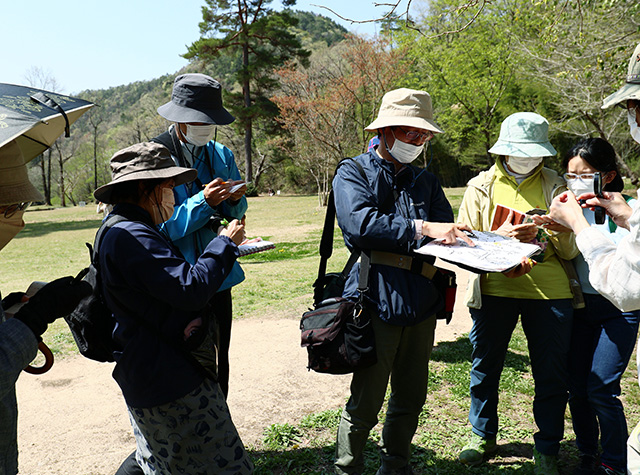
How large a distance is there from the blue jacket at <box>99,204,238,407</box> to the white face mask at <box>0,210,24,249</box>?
332 millimetres

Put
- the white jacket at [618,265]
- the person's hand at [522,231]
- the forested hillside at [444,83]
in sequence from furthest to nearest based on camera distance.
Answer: the forested hillside at [444,83], the person's hand at [522,231], the white jacket at [618,265]

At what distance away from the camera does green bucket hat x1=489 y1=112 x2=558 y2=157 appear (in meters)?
3.07

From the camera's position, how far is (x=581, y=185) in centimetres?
296

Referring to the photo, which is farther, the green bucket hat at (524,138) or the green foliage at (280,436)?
the green foliage at (280,436)

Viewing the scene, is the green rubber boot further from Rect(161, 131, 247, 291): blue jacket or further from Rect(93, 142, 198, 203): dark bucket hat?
Rect(93, 142, 198, 203): dark bucket hat

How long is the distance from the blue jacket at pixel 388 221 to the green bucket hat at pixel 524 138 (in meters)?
0.63

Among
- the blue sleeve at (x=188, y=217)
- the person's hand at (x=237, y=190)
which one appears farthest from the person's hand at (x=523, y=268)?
the blue sleeve at (x=188, y=217)

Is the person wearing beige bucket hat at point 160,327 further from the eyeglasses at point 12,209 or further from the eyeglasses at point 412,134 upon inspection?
the eyeglasses at point 412,134

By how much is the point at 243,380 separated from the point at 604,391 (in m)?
2.87

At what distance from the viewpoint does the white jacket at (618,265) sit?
1.65m

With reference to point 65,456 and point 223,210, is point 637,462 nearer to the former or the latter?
point 223,210

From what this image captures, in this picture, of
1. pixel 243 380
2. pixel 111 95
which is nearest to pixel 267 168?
pixel 243 380

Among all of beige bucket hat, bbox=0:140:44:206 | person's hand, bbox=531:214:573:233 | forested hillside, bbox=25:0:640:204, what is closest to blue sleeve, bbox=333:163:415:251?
person's hand, bbox=531:214:573:233

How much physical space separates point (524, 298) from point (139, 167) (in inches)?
90.3
